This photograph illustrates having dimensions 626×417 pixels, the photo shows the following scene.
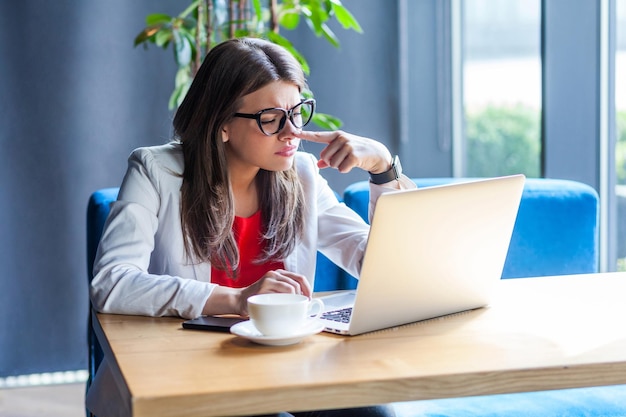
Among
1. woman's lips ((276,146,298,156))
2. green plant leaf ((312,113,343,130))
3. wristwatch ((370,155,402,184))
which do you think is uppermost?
woman's lips ((276,146,298,156))

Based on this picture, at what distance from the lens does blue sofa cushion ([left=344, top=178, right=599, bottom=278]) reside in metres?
2.19

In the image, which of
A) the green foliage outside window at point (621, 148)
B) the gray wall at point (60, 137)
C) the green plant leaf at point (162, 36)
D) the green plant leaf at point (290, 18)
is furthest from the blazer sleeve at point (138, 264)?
the green foliage outside window at point (621, 148)

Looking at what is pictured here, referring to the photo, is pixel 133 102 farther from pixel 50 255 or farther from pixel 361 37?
pixel 361 37

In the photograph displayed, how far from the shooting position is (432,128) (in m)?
3.68

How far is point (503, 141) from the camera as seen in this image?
3.53 m

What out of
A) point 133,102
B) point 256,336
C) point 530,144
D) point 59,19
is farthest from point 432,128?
point 256,336

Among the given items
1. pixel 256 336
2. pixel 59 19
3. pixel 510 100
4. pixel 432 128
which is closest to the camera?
pixel 256 336

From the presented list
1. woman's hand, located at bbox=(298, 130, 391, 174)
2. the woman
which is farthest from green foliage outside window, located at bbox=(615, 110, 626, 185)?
woman's hand, located at bbox=(298, 130, 391, 174)

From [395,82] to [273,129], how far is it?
1977mm

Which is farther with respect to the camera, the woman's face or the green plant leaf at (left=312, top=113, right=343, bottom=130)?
the green plant leaf at (left=312, top=113, right=343, bottom=130)

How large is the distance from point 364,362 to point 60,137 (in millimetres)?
2430

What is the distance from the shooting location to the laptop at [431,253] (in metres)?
1.22

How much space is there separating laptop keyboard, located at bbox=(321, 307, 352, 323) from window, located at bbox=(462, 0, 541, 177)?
195 cm

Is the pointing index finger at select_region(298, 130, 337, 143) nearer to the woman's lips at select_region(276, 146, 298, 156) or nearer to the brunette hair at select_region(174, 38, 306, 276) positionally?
the woman's lips at select_region(276, 146, 298, 156)
